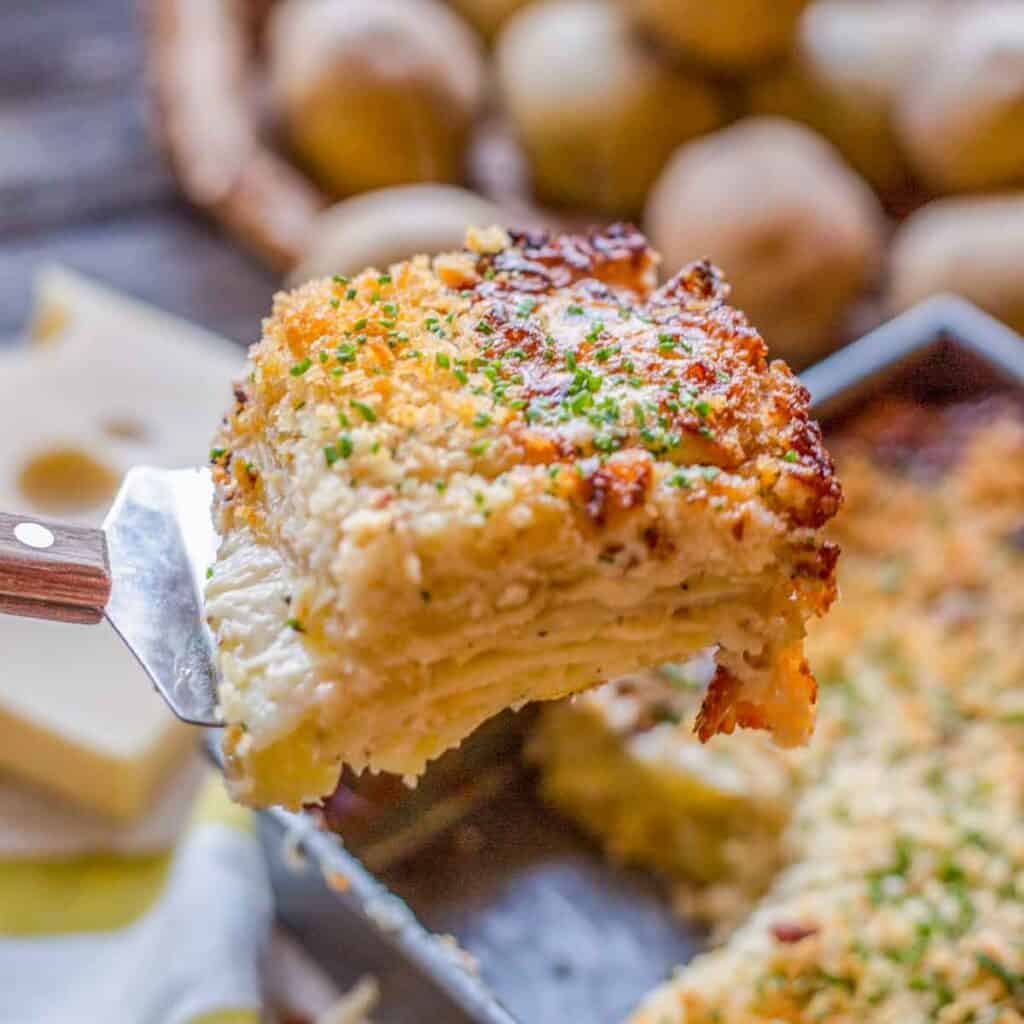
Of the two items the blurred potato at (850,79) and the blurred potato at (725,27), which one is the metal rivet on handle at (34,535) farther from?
the blurred potato at (850,79)

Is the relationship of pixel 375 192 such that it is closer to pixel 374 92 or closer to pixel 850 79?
pixel 374 92

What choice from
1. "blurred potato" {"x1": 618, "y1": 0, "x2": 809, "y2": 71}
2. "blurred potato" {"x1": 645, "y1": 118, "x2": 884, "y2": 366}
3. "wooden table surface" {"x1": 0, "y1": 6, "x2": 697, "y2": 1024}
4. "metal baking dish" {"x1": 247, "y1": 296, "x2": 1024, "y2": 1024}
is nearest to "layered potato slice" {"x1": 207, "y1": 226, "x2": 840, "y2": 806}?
"metal baking dish" {"x1": 247, "y1": 296, "x2": 1024, "y2": 1024}

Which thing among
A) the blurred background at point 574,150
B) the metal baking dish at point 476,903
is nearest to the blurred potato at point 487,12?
the blurred background at point 574,150

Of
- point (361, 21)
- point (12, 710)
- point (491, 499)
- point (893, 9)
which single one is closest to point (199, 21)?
point (361, 21)

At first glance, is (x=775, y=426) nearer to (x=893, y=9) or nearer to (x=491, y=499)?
(x=491, y=499)

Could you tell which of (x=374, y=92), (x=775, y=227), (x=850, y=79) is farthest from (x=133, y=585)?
(x=850, y=79)

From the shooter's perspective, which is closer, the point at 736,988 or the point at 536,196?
the point at 736,988
